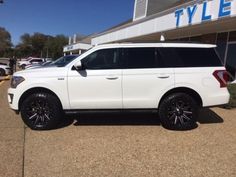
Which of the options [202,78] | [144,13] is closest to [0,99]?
[202,78]

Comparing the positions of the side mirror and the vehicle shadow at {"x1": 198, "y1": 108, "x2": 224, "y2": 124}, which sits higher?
the side mirror

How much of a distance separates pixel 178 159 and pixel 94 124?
9.59ft

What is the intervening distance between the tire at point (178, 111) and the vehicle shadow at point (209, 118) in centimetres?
101

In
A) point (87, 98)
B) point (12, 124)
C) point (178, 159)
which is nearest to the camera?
point (178, 159)

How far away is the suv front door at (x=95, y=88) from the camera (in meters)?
7.10

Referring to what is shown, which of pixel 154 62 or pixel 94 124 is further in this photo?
pixel 94 124

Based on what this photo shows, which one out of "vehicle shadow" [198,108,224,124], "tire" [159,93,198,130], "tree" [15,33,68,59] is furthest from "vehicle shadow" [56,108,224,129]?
"tree" [15,33,68,59]

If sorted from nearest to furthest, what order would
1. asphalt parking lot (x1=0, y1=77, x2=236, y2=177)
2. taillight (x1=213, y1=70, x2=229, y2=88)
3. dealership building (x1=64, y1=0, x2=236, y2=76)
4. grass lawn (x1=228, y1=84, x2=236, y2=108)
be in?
asphalt parking lot (x1=0, y1=77, x2=236, y2=177) → taillight (x1=213, y1=70, x2=229, y2=88) → grass lawn (x1=228, y1=84, x2=236, y2=108) → dealership building (x1=64, y1=0, x2=236, y2=76)

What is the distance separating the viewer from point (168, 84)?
721 cm

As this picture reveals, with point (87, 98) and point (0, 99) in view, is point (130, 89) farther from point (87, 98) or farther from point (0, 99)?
point (0, 99)

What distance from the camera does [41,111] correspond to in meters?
7.25

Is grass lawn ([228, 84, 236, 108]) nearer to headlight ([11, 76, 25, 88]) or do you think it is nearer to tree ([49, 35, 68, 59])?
headlight ([11, 76, 25, 88])

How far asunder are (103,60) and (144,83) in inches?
42.6

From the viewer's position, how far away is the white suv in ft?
23.4
